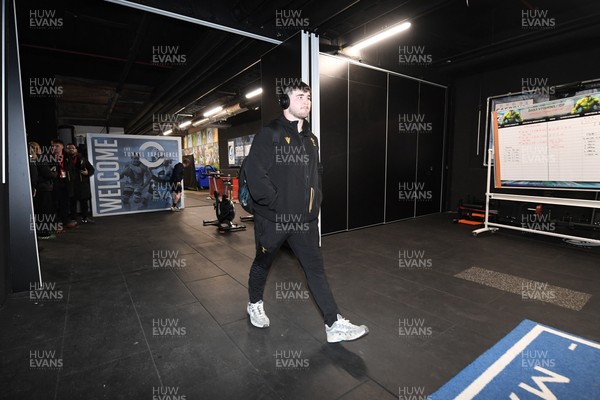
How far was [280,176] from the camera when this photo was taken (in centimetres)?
187

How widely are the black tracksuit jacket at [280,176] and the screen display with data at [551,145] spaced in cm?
405

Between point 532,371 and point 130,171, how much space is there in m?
8.07

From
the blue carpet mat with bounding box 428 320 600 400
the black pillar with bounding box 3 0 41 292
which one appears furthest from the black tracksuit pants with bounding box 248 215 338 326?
the black pillar with bounding box 3 0 41 292

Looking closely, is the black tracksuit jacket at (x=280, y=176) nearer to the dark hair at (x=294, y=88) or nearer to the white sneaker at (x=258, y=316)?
the dark hair at (x=294, y=88)

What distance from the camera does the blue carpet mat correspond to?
5.06 feet

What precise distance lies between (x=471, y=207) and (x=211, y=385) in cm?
575

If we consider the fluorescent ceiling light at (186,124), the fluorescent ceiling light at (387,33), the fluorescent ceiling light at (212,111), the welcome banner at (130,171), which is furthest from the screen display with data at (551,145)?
the fluorescent ceiling light at (186,124)

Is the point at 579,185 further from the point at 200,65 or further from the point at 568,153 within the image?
the point at 200,65

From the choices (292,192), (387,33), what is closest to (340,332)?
(292,192)

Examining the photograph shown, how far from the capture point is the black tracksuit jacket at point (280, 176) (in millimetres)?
1816

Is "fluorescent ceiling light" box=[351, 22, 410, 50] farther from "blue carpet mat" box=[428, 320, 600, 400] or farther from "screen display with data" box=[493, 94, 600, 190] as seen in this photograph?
"blue carpet mat" box=[428, 320, 600, 400]

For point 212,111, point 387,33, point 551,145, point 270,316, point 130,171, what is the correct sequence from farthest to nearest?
point 212,111 < point 130,171 < point 387,33 < point 551,145 < point 270,316

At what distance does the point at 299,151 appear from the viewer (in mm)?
1931

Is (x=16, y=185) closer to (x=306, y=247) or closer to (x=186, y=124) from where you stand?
(x=306, y=247)
